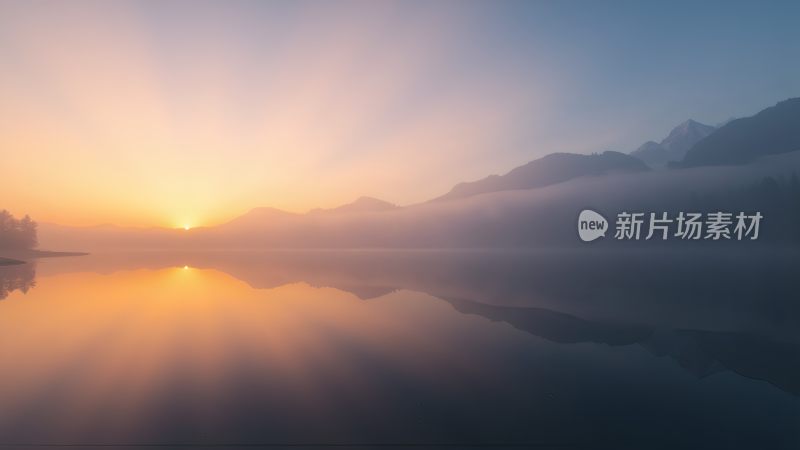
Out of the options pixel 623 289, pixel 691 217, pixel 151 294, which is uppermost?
pixel 691 217

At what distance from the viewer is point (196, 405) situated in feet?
41.9

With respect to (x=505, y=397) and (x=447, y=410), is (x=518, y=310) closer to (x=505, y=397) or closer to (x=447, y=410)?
(x=505, y=397)

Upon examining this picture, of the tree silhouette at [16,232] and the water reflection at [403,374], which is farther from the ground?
the tree silhouette at [16,232]

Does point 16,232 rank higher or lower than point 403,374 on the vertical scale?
higher

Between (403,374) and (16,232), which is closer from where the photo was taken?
(403,374)

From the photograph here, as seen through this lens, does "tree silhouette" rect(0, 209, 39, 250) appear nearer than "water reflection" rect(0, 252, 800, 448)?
No

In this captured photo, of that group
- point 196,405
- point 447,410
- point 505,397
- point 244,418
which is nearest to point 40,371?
point 196,405

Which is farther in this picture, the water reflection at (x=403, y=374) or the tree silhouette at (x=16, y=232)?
the tree silhouette at (x=16, y=232)

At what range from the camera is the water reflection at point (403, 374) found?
36.7 feet

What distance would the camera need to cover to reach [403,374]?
15.5 m

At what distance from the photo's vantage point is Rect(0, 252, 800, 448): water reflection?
11195 millimetres

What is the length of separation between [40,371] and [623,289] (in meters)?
49.8

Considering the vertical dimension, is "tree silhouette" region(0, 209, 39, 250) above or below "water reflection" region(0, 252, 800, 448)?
above

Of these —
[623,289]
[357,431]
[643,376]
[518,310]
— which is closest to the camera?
[357,431]
